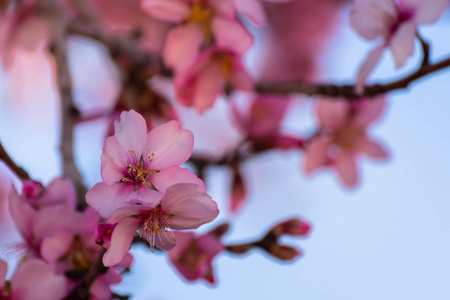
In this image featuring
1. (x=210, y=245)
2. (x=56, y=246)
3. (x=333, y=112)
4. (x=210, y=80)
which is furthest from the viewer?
(x=333, y=112)

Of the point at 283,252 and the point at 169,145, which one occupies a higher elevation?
the point at 169,145

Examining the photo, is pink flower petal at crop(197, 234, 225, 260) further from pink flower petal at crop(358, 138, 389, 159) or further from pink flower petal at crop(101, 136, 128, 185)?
pink flower petal at crop(358, 138, 389, 159)

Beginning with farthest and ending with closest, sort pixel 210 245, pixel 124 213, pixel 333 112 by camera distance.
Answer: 1. pixel 333 112
2. pixel 210 245
3. pixel 124 213

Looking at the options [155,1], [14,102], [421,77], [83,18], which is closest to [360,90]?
[421,77]

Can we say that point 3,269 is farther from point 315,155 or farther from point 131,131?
point 315,155

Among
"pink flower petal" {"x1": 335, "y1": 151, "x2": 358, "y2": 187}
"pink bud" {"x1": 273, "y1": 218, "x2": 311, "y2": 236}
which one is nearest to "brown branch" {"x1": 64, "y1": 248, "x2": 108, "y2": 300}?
"pink bud" {"x1": 273, "y1": 218, "x2": 311, "y2": 236}

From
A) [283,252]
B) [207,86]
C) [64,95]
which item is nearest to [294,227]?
[283,252]

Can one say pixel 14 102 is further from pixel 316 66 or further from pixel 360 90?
pixel 360 90
